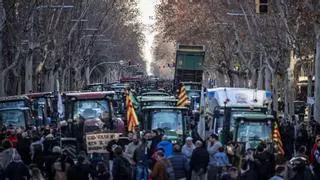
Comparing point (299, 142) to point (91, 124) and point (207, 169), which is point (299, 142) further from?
point (207, 169)

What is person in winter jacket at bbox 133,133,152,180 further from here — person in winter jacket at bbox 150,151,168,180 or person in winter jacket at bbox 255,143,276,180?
person in winter jacket at bbox 255,143,276,180

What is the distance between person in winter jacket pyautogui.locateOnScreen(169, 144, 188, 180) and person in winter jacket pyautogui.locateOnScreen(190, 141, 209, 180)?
0.77 m

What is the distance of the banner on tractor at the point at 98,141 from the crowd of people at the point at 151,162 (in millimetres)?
211

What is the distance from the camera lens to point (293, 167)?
607 inches

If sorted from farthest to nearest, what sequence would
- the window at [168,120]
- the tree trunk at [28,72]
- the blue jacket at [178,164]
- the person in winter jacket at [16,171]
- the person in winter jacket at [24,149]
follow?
the tree trunk at [28,72] → the window at [168,120] → the person in winter jacket at [24,149] → the blue jacket at [178,164] → the person in winter jacket at [16,171]

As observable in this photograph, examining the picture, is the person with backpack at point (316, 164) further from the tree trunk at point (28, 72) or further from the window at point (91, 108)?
the tree trunk at point (28, 72)

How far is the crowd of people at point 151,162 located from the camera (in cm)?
1641

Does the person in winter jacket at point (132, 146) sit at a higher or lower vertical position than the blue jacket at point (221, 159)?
higher

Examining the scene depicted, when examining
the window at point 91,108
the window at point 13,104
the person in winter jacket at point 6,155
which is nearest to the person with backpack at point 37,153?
the person in winter jacket at point 6,155

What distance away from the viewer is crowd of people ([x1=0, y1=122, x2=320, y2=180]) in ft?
53.8

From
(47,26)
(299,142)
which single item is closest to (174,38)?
(47,26)

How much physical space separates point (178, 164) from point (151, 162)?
1102mm

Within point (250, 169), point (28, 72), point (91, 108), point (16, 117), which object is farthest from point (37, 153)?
point (28, 72)

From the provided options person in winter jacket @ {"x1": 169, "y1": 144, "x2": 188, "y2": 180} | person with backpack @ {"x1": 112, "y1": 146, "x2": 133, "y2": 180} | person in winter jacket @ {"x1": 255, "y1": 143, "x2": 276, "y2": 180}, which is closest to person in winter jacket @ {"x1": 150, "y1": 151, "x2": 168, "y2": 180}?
person with backpack @ {"x1": 112, "y1": 146, "x2": 133, "y2": 180}
